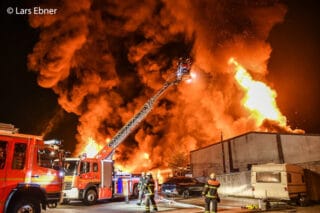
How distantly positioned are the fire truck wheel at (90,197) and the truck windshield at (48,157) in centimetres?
654

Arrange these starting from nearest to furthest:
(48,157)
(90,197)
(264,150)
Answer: (48,157), (90,197), (264,150)

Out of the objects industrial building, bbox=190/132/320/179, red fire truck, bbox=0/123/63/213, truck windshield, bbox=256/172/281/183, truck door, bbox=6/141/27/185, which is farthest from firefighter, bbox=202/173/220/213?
industrial building, bbox=190/132/320/179

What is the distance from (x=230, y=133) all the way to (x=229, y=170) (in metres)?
12.6

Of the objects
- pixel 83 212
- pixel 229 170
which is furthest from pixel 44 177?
pixel 229 170

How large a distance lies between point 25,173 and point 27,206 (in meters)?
1.09

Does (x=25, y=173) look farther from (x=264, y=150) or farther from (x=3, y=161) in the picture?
(x=264, y=150)

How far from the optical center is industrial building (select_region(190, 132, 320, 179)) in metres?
24.0

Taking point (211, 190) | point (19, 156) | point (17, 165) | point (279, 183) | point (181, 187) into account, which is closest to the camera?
point (17, 165)

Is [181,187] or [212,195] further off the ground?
[181,187]

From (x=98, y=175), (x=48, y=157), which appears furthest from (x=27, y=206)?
(x=98, y=175)

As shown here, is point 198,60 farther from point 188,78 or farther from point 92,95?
point 188,78

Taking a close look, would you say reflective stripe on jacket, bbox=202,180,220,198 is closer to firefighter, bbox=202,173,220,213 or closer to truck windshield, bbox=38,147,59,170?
firefighter, bbox=202,173,220,213

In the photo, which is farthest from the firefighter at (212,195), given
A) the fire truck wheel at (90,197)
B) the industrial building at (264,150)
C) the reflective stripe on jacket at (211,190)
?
the industrial building at (264,150)

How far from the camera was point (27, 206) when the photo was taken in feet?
33.4
